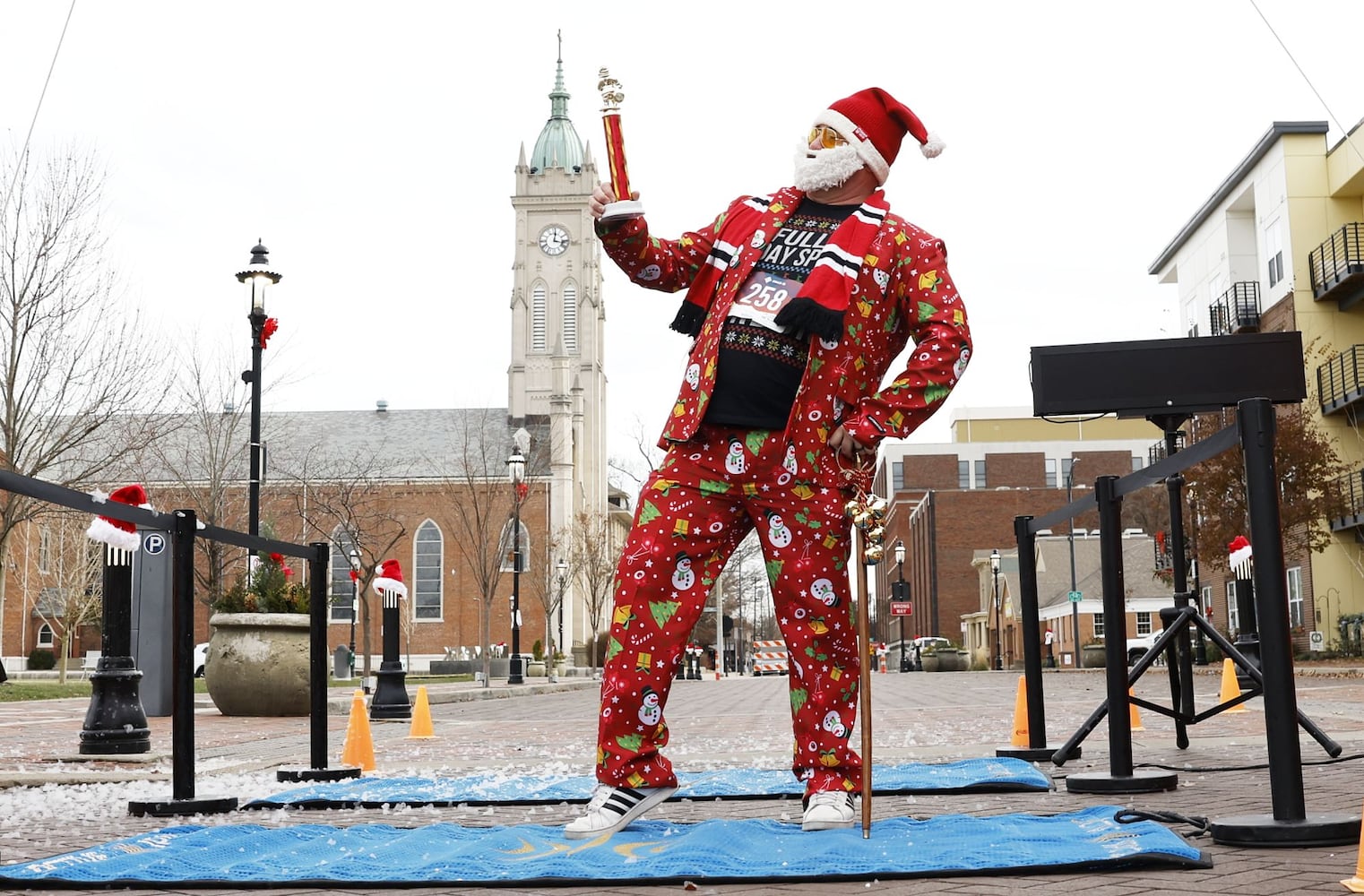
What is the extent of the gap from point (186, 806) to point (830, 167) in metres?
3.35

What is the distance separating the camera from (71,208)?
2075 cm

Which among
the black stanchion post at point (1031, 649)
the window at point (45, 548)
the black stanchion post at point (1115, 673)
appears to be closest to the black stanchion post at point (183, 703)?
the black stanchion post at point (1115, 673)

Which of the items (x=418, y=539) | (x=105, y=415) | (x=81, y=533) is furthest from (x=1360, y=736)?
(x=418, y=539)

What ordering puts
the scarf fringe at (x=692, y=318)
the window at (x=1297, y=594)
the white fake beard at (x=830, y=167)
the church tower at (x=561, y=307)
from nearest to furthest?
the white fake beard at (x=830, y=167)
the scarf fringe at (x=692, y=318)
the window at (x=1297, y=594)
the church tower at (x=561, y=307)

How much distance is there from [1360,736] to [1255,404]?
491 cm

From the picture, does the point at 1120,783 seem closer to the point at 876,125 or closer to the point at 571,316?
the point at 876,125

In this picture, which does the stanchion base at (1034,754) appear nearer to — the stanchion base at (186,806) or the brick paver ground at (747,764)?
the brick paver ground at (747,764)

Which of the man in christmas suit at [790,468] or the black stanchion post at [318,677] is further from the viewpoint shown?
the black stanchion post at [318,677]

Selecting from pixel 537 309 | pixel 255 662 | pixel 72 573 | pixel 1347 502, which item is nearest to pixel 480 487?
pixel 72 573

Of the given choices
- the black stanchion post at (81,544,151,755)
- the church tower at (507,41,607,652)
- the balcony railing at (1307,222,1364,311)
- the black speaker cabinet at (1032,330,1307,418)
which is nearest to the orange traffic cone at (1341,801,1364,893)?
the black speaker cabinet at (1032,330,1307,418)

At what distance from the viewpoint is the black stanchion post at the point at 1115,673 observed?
471 cm

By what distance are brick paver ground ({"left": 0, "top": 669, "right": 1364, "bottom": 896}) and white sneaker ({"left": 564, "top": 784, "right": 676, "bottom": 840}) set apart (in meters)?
0.50

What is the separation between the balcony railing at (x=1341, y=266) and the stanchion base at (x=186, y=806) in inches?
1208

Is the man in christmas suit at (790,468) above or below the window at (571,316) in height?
below
